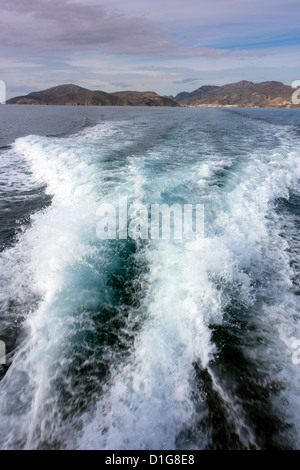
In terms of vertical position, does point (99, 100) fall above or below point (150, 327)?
above

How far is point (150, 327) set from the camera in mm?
4406

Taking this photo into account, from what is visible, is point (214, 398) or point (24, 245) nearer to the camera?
point (214, 398)

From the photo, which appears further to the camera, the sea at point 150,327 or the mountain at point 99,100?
the mountain at point 99,100

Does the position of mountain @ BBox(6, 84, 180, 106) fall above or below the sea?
above

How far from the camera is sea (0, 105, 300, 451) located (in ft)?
10.6

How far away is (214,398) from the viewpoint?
3.51 metres

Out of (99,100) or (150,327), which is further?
(99,100)

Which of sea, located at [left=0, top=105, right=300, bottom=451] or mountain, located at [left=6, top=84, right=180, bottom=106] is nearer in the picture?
sea, located at [left=0, top=105, right=300, bottom=451]

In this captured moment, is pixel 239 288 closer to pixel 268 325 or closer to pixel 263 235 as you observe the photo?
pixel 268 325

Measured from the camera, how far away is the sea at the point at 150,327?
10.6 feet

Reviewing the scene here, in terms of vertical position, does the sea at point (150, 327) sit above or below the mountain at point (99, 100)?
below

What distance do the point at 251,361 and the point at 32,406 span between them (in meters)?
3.58
